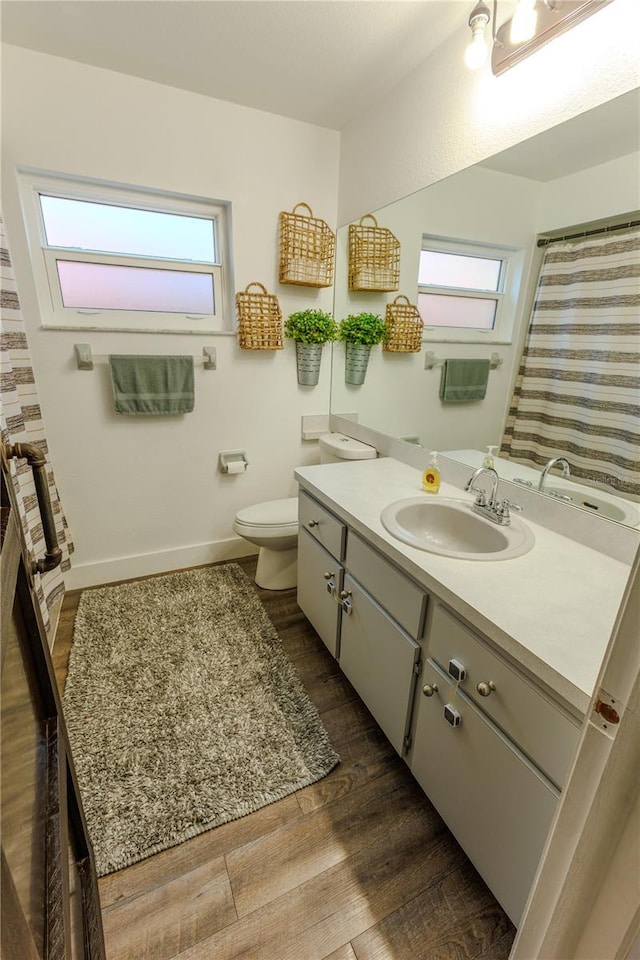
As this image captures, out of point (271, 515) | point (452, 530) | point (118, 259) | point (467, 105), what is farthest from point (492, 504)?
point (118, 259)

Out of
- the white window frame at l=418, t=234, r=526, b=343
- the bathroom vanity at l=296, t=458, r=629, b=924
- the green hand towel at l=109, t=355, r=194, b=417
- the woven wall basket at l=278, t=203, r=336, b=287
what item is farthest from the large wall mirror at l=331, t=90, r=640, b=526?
the green hand towel at l=109, t=355, r=194, b=417

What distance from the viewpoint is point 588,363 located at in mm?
1176

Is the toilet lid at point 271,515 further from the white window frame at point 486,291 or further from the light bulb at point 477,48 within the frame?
the light bulb at point 477,48

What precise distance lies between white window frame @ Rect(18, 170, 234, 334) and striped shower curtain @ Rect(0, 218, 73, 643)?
0.18 meters

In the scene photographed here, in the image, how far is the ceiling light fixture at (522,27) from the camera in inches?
41.4

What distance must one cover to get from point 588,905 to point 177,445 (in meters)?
2.21

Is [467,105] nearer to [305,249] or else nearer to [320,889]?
[305,249]

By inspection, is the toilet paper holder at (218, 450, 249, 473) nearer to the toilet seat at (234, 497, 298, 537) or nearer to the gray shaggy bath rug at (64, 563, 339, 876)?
the toilet seat at (234, 497, 298, 537)

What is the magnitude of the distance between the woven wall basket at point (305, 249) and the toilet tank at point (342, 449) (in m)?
→ 0.85

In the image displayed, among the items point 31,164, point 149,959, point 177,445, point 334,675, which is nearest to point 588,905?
point 149,959

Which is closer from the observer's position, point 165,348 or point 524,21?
point 524,21

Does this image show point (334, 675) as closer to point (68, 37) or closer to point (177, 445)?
point (177, 445)

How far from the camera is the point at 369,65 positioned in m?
1.64

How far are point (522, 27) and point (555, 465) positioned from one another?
125cm
